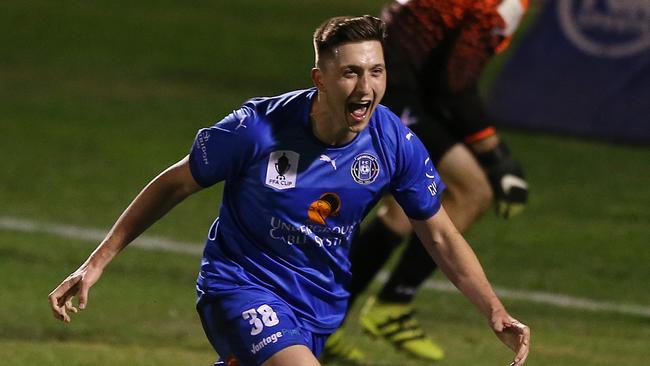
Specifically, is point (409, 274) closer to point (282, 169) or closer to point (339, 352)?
point (339, 352)

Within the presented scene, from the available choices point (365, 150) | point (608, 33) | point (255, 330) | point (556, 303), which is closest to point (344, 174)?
point (365, 150)

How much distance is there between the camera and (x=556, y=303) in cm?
1006

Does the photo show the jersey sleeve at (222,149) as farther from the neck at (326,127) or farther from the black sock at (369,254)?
the black sock at (369,254)

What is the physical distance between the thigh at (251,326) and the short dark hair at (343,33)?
905mm

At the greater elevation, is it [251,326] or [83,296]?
[83,296]

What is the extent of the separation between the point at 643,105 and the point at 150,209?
34.8 feet

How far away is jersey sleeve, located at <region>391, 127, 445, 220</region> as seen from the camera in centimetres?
588

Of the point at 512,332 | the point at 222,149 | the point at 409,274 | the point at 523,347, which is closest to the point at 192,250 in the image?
the point at 409,274

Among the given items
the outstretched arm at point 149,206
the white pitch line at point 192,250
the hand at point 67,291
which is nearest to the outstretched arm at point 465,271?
the outstretched arm at point 149,206

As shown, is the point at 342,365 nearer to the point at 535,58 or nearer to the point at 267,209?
the point at 267,209

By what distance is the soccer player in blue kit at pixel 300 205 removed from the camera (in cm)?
556

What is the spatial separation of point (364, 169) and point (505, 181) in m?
2.92

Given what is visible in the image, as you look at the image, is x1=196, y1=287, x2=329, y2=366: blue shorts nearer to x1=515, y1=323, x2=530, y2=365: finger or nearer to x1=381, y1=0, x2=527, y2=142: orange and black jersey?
x1=515, y1=323, x2=530, y2=365: finger

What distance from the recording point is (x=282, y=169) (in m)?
5.75
